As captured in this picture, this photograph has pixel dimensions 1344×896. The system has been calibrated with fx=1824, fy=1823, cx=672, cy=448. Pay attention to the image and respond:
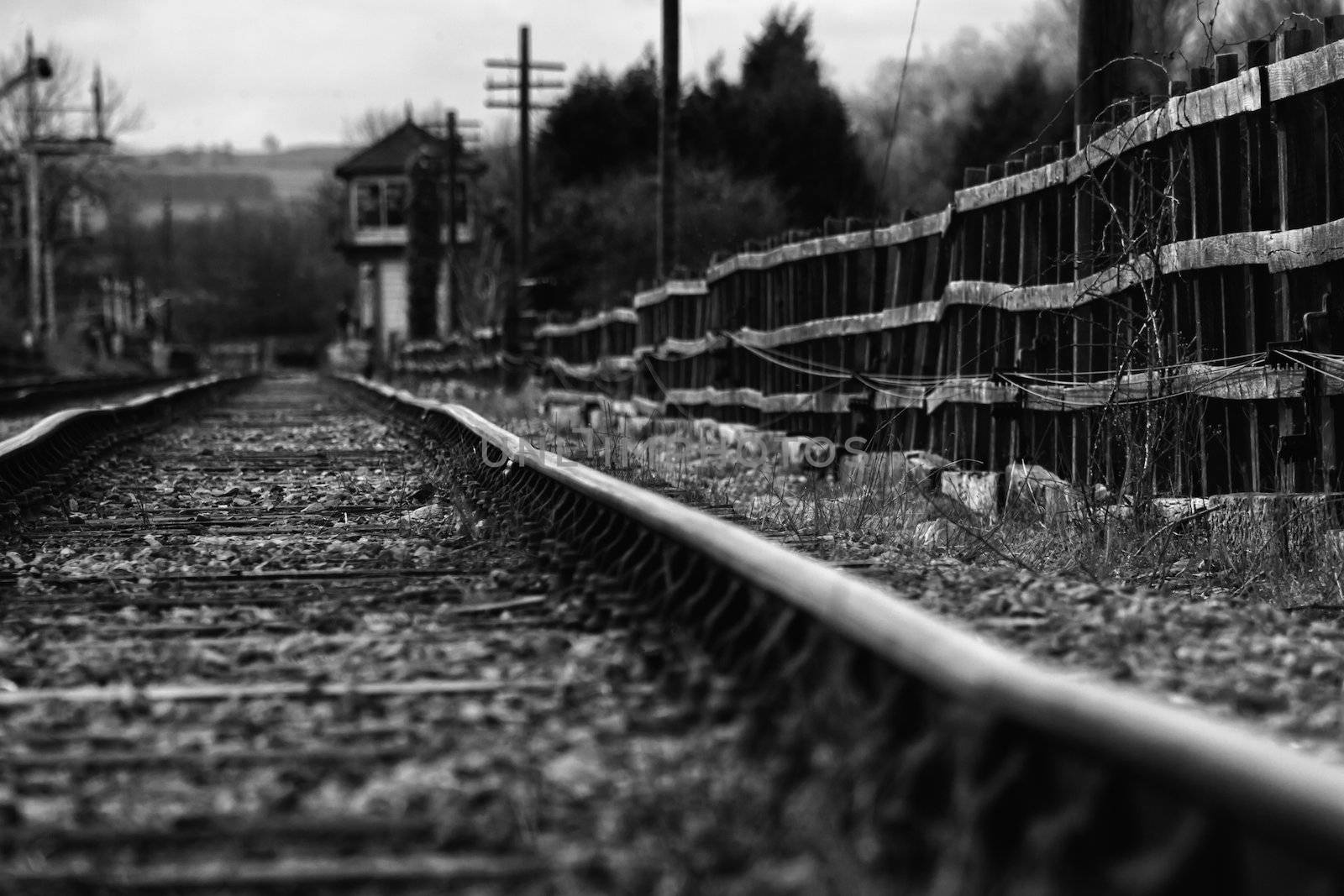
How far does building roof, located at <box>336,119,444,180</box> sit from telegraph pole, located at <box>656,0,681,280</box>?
171ft

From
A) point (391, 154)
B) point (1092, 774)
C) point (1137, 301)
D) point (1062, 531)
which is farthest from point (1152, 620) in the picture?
point (391, 154)

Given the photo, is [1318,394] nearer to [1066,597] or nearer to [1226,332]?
[1226,332]

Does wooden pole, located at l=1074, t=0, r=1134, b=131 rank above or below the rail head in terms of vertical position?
above

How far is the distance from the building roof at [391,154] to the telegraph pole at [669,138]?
52091 mm

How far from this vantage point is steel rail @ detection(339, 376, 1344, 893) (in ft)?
6.97

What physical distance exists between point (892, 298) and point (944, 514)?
12.7ft

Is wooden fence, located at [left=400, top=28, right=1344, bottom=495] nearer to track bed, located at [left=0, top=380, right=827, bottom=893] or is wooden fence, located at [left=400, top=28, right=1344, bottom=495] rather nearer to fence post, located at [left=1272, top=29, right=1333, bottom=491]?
fence post, located at [left=1272, top=29, right=1333, bottom=491]

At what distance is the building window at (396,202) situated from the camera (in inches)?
3024

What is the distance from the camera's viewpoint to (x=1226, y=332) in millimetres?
7770

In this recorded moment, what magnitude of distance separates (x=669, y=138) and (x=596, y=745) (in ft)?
66.8

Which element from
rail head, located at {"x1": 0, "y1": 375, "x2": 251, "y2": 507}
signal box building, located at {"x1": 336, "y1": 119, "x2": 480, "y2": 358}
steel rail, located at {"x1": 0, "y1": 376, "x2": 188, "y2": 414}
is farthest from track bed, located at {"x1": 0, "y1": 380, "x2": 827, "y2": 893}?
signal box building, located at {"x1": 336, "y1": 119, "x2": 480, "y2": 358}

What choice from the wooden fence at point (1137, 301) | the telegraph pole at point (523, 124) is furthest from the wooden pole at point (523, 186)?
the wooden fence at point (1137, 301)

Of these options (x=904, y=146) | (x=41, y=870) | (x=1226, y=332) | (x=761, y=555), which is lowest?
(x=41, y=870)

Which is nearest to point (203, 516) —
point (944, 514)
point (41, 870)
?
point (944, 514)
